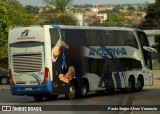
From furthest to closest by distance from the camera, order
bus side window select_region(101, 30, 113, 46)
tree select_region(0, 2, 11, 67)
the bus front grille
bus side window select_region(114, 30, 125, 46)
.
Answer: tree select_region(0, 2, 11, 67) → bus side window select_region(114, 30, 125, 46) → bus side window select_region(101, 30, 113, 46) → the bus front grille

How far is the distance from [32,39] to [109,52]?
606 cm

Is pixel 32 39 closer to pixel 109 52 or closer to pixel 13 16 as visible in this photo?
pixel 109 52

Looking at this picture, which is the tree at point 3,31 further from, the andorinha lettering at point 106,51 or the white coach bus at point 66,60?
the andorinha lettering at point 106,51

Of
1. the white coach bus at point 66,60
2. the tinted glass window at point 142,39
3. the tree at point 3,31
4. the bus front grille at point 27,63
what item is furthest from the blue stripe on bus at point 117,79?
the tree at point 3,31

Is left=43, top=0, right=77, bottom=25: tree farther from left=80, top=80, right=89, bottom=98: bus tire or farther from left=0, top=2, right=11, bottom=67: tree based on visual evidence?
left=80, top=80, right=89, bottom=98: bus tire

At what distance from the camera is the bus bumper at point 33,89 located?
84.2 ft

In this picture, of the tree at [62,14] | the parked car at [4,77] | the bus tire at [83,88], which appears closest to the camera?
the bus tire at [83,88]

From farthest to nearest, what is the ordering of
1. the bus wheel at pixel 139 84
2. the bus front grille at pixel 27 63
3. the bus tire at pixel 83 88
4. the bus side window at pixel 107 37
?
the bus wheel at pixel 139 84
the bus side window at pixel 107 37
the bus tire at pixel 83 88
the bus front grille at pixel 27 63

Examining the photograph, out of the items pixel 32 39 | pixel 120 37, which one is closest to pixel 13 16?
pixel 120 37

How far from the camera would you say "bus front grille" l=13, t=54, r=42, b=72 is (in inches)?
1015

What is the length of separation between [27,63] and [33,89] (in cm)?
125

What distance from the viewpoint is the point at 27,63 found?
2603cm

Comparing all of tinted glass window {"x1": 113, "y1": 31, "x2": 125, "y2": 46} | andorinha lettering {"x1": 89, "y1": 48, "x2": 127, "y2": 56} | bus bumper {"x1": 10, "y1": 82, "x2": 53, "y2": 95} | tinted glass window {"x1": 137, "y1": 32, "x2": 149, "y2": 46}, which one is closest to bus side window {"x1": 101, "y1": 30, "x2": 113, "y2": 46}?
andorinha lettering {"x1": 89, "y1": 48, "x2": 127, "y2": 56}

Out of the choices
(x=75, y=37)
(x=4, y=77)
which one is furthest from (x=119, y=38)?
(x=4, y=77)
